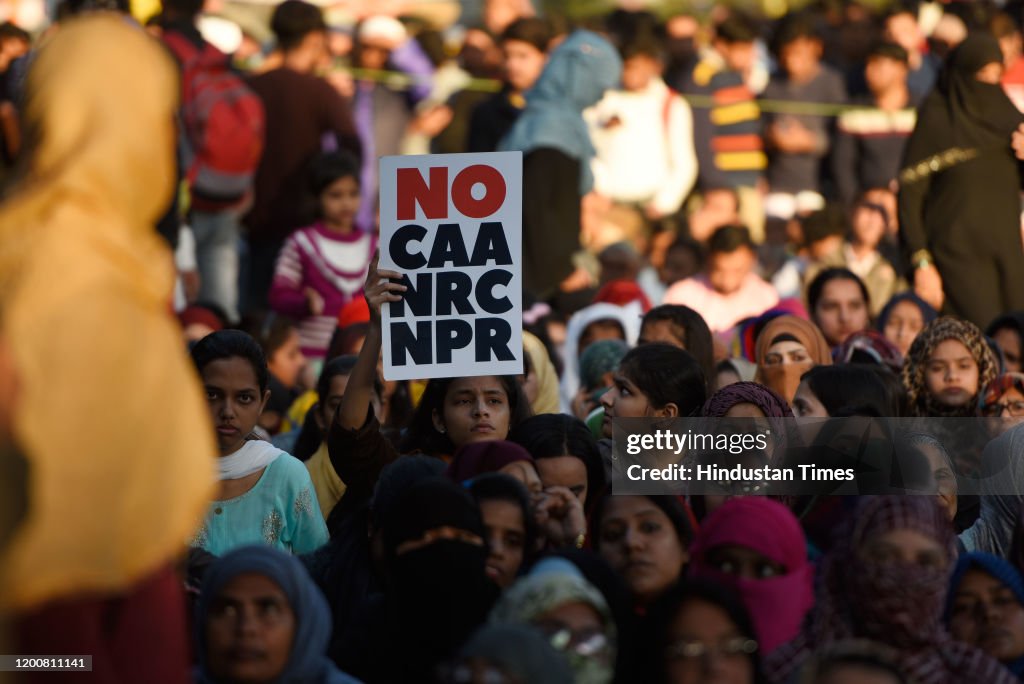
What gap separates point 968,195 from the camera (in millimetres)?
11242

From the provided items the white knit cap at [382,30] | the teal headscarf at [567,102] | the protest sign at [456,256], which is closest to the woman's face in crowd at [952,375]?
the protest sign at [456,256]

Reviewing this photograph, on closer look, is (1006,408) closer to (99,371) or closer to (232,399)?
(232,399)

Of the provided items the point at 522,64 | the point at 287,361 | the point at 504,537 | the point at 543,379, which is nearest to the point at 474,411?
the point at 504,537

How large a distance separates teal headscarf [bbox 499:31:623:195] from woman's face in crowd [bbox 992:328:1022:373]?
11.6 feet

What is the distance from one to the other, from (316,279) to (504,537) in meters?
5.12

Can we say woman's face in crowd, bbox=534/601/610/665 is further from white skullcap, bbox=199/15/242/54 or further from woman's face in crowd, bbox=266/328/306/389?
white skullcap, bbox=199/15/242/54

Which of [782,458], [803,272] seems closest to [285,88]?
[803,272]

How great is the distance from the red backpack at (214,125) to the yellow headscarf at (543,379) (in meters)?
2.94

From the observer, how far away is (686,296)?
1134 centimetres

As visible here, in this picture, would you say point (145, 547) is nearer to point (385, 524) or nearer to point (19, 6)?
point (385, 524)

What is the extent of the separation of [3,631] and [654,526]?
252 centimetres

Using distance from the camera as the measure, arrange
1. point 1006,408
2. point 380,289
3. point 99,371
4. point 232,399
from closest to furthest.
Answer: point 99,371 → point 232,399 → point 380,289 → point 1006,408

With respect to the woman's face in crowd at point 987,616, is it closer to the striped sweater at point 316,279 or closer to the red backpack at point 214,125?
the striped sweater at point 316,279

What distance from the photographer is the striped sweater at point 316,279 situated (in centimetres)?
1084
